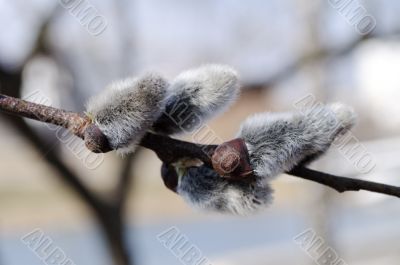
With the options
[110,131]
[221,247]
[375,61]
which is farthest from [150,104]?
[221,247]

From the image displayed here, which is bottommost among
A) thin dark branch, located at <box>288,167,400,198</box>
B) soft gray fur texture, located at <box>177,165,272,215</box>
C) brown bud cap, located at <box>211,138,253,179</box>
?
soft gray fur texture, located at <box>177,165,272,215</box>

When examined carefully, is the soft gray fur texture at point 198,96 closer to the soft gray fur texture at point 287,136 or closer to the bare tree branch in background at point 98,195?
the soft gray fur texture at point 287,136

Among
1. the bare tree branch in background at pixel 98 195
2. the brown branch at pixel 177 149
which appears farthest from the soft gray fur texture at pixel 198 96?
the bare tree branch in background at pixel 98 195

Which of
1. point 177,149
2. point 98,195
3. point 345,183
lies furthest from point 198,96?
point 98,195

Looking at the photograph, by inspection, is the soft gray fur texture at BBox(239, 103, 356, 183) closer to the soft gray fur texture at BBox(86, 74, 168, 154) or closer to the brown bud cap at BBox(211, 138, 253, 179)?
the brown bud cap at BBox(211, 138, 253, 179)

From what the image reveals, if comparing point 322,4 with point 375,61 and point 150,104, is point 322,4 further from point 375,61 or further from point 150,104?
point 150,104

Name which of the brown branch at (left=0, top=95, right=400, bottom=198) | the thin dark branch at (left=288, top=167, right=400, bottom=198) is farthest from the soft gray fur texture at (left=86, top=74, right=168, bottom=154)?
the thin dark branch at (left=288, top=167, right=400, bottom=198)

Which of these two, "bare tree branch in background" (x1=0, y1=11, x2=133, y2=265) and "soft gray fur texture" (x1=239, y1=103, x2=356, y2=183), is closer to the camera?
"soft gray fur texture" (x1=239, y1=103, x2=356, y2=183)
